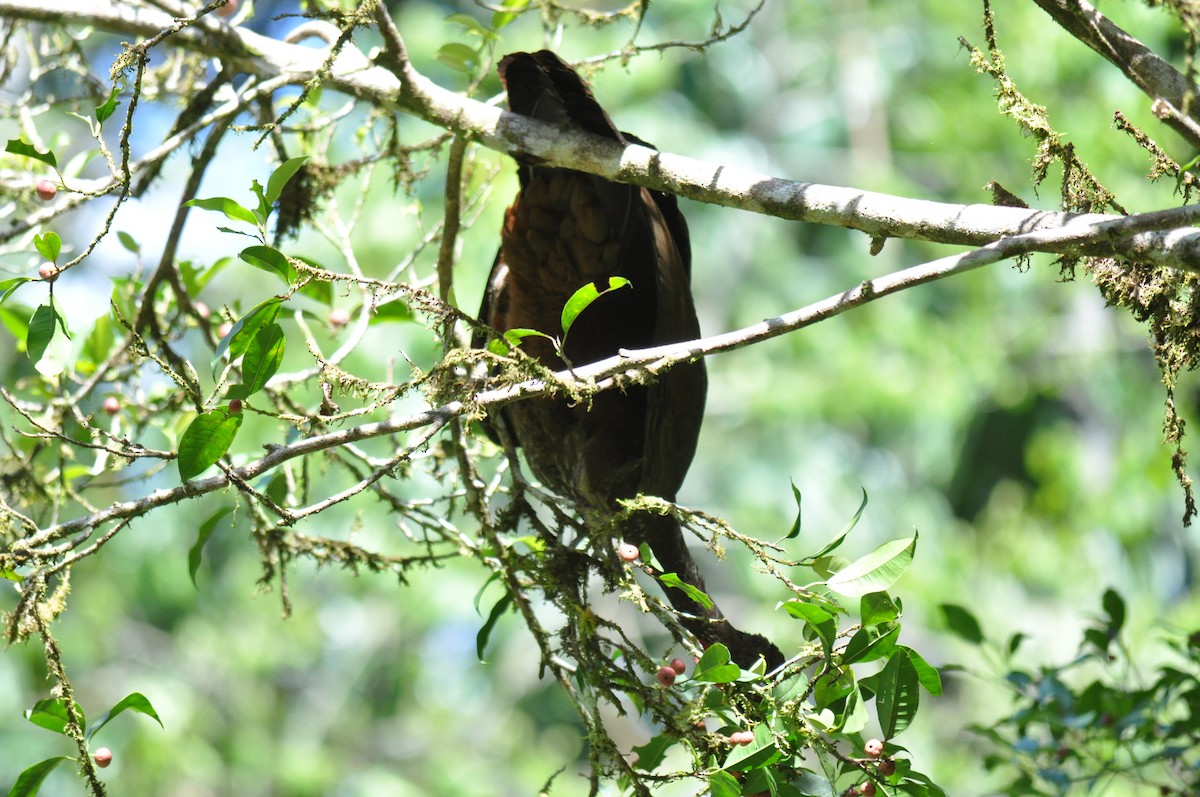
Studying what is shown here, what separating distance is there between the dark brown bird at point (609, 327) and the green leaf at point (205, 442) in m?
0.83

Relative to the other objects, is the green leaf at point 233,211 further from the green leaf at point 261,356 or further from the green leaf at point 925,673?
the green leaf at point 925,673

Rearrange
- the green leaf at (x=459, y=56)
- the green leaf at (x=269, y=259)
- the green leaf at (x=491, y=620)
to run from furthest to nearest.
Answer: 1. the green leaf at (x=459, y=56)
2. the green leaf at (x=491, y=620)
3. the green leaf at (x=269, y=259)

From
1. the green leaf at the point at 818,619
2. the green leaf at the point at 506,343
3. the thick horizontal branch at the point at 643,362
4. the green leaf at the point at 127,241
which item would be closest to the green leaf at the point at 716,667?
the green leaf at the point at 818,619

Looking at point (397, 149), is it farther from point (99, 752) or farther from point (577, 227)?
point (99, 752)

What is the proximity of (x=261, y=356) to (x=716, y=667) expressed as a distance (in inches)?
31.5

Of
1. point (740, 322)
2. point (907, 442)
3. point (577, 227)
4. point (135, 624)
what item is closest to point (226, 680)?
point (135, 624)

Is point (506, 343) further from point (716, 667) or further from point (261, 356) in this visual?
point (716, 667)

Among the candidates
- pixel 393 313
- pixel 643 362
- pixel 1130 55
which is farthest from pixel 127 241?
pixel 1130 55

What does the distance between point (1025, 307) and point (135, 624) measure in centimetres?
829

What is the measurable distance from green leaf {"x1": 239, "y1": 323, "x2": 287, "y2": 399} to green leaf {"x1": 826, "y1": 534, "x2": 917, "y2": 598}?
0.88 meters

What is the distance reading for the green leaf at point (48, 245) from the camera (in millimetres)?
1653

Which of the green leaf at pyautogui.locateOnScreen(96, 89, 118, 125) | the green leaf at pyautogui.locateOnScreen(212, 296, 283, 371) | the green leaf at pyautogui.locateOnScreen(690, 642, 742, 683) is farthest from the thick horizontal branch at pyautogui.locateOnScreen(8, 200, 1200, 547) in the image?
the green leaf at pyautogui.locateOnScreen(96, 89, 118, 125)

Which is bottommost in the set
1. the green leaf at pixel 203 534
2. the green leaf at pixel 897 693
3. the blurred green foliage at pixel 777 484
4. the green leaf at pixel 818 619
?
the green leaf at pixel 897 693

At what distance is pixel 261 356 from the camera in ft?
4.97
